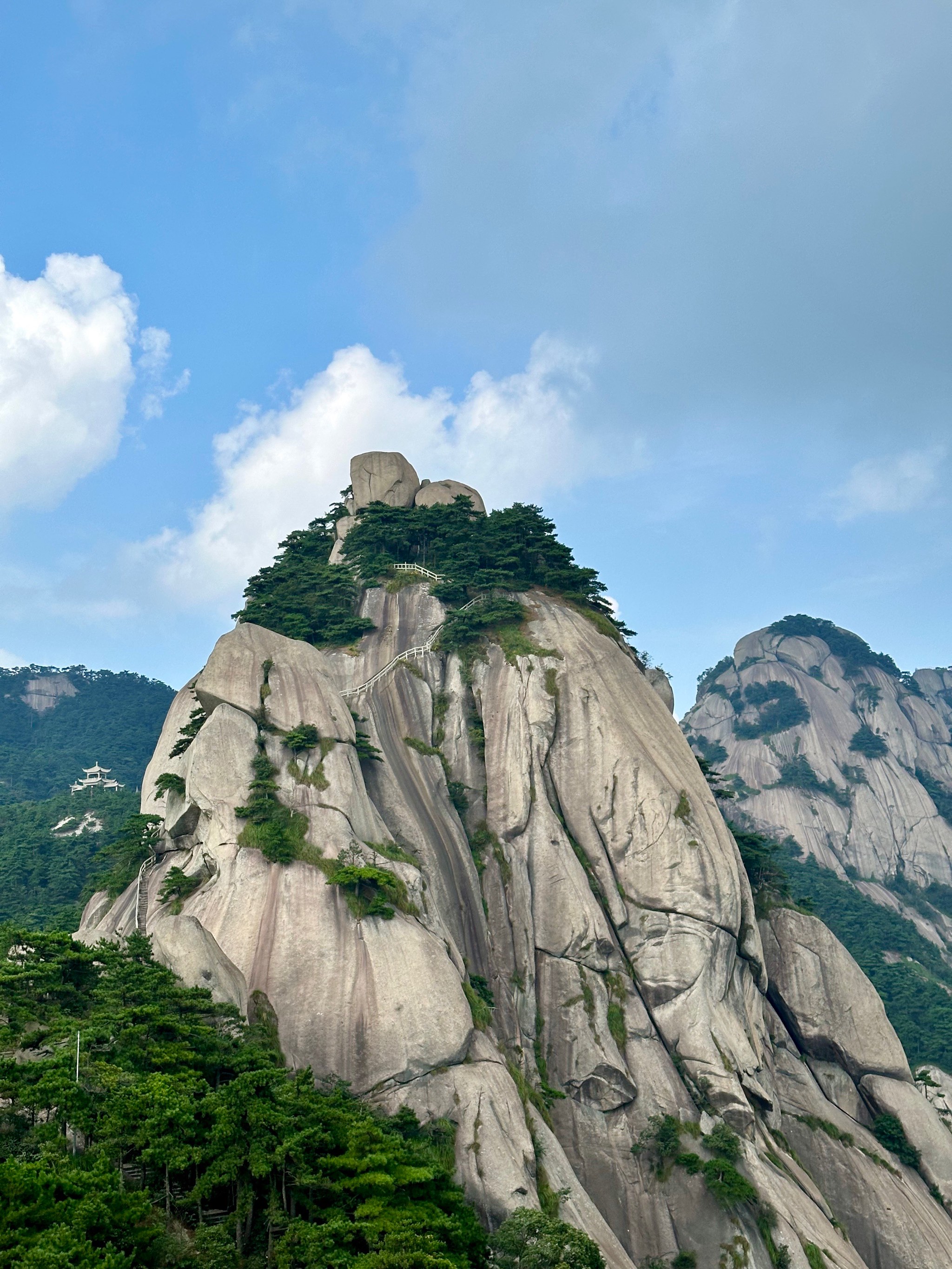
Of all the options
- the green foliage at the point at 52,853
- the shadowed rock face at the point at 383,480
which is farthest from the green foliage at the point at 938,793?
the green foliage at the point at 52,853

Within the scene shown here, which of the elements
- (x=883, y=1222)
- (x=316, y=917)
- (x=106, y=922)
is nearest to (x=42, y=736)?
(x=106, y=922)

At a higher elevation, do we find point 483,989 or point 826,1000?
point 483,989

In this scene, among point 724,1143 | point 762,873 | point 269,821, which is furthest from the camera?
point 762,873

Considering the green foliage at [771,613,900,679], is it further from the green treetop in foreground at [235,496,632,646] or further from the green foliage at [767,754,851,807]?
the green treetop in foreground at [235,496,632,646]

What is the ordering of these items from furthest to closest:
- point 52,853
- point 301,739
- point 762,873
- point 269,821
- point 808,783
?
point 808,783, point 52,853, point 762,873, point 301,739, point 269,821

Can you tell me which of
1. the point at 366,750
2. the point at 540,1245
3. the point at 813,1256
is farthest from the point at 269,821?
the point at 813,1256

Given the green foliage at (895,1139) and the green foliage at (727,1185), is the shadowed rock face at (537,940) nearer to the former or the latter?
the green foliage at (727,1185)

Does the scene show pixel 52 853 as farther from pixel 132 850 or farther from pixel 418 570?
pixel 418 570
